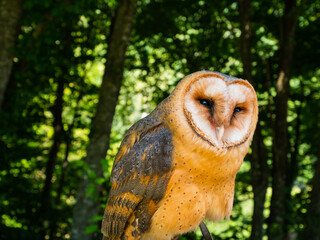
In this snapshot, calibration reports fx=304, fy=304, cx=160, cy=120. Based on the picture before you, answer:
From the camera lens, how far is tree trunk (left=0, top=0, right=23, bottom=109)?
397 centimetres

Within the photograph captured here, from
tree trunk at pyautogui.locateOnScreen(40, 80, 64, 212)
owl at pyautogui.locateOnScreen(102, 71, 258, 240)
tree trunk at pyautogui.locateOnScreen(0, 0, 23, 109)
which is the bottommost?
tree trunk at pyautogui.locateOnScreen(40, 80, 64, 212)

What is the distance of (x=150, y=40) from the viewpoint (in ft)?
23.2

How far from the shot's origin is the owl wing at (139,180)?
5.68 ft

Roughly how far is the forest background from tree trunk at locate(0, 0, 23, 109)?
13 millimetres

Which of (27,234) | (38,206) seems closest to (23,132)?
(38,206)

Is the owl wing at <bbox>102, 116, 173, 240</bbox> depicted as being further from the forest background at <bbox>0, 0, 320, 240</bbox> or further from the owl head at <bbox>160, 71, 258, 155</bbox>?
the forest background at <bbox>0, 0, 320, 240</bbox>

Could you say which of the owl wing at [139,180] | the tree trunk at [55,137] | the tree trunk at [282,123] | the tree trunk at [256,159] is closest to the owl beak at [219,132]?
the owl wing at [139,180]

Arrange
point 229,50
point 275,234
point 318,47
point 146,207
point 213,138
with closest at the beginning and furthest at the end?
point 213,138 < point 146,207 < point 275,234 < point 318,47 < point 229,50

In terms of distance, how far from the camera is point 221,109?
1565 mm

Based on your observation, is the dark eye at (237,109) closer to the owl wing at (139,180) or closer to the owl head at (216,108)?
the owl head at (216,108)

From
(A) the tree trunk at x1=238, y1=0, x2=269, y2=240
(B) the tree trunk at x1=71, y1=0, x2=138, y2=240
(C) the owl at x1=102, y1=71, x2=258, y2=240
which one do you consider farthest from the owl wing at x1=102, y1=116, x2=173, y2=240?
(A) the tree trunk at x1=238, y1=0, x2=269, y2=240

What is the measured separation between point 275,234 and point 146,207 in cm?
368

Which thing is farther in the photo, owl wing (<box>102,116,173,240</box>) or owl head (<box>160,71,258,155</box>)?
owl wing (<box>102,116,173,240</box>)

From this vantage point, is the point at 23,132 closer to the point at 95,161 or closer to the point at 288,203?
the point at 95,161
